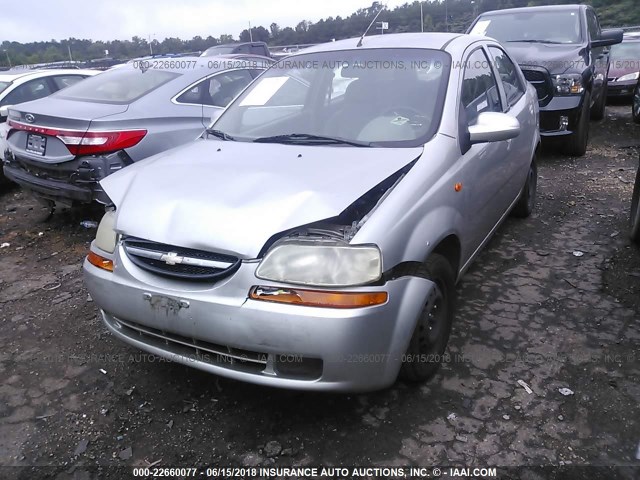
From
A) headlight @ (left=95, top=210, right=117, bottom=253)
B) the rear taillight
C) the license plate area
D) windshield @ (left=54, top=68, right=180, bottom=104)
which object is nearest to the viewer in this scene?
headlight @ (left=95, top=210, right=117, bottom=253)

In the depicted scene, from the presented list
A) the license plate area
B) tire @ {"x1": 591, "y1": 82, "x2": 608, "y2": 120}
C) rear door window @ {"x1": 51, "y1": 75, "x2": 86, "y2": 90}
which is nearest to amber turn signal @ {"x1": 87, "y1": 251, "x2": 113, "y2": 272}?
the license plate area

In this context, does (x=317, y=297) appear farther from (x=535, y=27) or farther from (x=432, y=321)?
(x=535, y=27)

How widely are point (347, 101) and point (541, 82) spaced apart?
404 cm

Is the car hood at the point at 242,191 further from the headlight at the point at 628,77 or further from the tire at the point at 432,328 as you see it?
the headlight at the point at 628,77

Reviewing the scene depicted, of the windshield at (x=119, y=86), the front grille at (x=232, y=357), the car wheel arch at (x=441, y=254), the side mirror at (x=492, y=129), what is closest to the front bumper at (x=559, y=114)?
the side mirror at (x=492, y=129)

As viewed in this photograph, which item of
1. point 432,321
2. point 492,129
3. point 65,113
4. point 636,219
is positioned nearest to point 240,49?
point 65,113

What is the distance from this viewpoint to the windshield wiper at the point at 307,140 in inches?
111

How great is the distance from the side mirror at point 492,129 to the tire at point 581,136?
4040 millimetres

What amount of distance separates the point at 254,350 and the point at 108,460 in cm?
86

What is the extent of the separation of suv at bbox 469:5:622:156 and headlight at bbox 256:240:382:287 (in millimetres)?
5116

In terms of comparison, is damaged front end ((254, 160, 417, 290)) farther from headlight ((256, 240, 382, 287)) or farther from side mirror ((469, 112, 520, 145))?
side mirror ((469, 112, 520, 145))

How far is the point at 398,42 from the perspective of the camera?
11.1 feet

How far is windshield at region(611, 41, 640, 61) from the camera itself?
11477 millimetres

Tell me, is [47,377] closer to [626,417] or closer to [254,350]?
[254,350]
